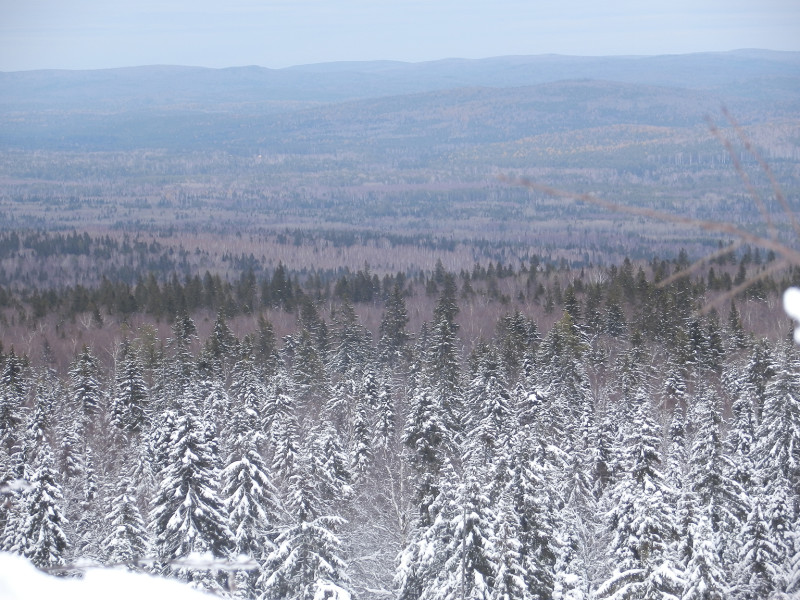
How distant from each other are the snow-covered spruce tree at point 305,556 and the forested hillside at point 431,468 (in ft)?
0.17

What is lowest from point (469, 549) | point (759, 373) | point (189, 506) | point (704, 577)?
point (759, 373)

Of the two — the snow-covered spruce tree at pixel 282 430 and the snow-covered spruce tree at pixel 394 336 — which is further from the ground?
the snow-covered spruce tree at pixel 282 430

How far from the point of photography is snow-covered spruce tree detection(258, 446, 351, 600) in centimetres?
1777

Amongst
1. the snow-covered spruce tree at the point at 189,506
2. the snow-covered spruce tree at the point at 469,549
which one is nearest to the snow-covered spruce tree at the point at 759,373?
the snow-covered spruce tree at the point at 469,549

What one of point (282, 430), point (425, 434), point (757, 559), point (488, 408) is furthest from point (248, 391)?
point (757, 559)

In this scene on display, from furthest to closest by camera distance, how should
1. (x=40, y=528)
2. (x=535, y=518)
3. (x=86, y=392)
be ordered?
(x=86, y=392)
(x=40, y=528)
(x=535, y=518)

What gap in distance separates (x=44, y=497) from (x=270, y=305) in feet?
200

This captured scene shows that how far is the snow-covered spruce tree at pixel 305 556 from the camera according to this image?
58.3 ft

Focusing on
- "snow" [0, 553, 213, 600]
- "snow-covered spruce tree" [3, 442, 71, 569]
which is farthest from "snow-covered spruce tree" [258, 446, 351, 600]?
"snow" [0, 553, 213, 600]

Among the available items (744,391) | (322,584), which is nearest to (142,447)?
(322,584)

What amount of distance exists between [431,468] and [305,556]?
8.53 metres

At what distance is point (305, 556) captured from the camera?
18.1 metres

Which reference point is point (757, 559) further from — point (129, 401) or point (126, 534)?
point (129, 401)

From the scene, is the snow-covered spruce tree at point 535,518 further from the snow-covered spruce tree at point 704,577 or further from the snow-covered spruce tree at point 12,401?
the snow-covered spruce tree at point 12,401
